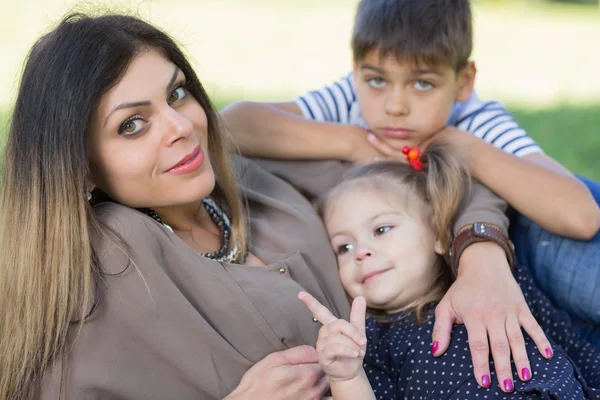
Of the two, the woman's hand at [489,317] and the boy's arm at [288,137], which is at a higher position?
the boy's arm at [288,137]

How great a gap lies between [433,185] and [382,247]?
0.31 meters

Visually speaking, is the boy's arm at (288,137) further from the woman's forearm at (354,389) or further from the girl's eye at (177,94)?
the woman's forearm at (354,389)

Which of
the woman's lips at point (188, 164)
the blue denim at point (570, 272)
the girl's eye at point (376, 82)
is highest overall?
the woman's lips at point (188, 164)

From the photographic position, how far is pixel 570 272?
280cm

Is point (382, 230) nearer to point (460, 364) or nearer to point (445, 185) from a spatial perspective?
point (445, 185)

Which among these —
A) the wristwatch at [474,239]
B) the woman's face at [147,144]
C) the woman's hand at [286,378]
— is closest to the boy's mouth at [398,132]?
the wristwatch at [474,239]

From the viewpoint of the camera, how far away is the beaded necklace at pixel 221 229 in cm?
257

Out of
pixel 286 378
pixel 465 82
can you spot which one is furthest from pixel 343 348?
pixel 465 82

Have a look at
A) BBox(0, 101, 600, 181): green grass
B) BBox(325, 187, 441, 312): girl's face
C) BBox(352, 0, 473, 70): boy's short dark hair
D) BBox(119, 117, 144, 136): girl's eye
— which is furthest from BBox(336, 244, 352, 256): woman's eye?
BBox(0, 101, 600, 181): green grass

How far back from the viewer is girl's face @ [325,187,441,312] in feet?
8.61

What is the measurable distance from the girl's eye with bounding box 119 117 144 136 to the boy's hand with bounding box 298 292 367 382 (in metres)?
0.67

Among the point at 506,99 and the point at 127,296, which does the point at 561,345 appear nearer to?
the point at 127,296

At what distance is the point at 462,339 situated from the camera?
245 centimetres

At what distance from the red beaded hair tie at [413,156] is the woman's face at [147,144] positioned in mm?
810
